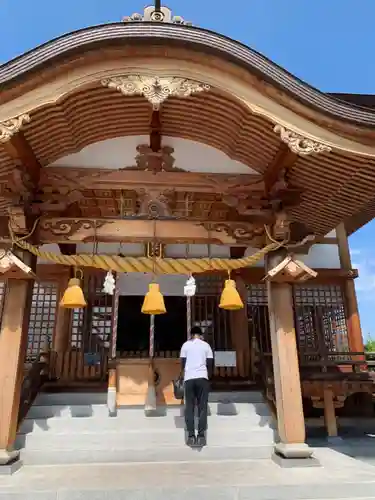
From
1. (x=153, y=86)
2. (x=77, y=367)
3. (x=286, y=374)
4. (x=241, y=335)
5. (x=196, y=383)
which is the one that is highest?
(x=153, y=86)

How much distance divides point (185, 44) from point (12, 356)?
16.0ft

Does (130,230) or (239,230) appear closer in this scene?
(130,230)

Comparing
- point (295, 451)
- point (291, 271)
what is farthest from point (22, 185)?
point (295, 451)

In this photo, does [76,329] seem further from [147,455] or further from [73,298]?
[147,455]

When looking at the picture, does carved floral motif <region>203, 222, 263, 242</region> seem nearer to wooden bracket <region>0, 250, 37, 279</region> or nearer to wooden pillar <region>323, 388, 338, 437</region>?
wooden bracket <region>0, 250, 37, 279</region>

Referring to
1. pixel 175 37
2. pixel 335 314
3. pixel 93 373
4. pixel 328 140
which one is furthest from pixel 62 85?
pixel 335 314

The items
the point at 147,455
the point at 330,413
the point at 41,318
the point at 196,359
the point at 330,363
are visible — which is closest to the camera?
the point at 147,455

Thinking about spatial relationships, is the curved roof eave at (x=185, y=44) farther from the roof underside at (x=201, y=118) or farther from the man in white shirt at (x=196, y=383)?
the man in white shirt at (x=196, y=383)

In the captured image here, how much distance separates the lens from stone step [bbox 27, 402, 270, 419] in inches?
269

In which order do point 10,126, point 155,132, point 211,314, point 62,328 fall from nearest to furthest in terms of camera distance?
point 10,126, point 155,132, point 62,328, point 211,314

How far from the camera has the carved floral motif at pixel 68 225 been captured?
630 cm

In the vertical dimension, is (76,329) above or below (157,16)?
below

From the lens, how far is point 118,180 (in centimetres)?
629

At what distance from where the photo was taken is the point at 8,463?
496 centimetres
